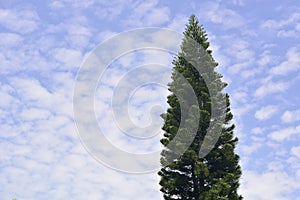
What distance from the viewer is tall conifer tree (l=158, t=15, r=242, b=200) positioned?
29203 mm

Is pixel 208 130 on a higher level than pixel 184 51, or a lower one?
lower

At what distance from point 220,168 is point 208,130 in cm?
280

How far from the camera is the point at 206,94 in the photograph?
3134cm

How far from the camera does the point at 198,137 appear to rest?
30.6 m

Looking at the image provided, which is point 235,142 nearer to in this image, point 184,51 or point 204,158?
point 204,158

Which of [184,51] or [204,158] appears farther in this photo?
[184,51]

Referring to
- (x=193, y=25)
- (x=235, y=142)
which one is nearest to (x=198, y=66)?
(x=193, y=25)

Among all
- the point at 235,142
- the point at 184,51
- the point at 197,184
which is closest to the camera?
the point at 197,184

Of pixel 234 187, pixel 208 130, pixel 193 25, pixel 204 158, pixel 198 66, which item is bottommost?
pixel 234 187

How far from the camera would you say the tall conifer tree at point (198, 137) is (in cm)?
2920

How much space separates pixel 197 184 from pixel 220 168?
6.72 ft

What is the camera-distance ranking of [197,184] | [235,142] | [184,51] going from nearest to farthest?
[197,184] < [235,142] < [184,51]

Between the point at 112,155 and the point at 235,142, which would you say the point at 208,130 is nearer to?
the point at 235,142

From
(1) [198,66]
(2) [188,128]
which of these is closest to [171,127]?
(2) [188,128]
